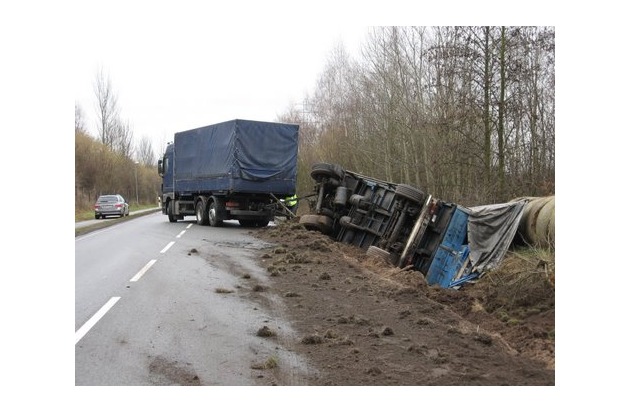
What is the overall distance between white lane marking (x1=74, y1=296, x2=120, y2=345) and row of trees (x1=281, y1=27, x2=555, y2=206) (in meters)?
7.54

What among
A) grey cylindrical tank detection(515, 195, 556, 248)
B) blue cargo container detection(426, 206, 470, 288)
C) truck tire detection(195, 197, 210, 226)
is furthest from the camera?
truck tire detection(195, 197, 210, 226)

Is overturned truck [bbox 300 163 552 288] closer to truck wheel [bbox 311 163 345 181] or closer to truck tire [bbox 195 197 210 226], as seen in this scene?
truck wheel [bbox 311 163 345 181]

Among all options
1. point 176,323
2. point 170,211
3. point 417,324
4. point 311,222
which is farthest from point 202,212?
point 417,324

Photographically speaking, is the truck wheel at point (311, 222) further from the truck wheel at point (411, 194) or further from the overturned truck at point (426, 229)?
the truck wheel at point (411, 194)

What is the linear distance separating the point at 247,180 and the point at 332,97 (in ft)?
48.5

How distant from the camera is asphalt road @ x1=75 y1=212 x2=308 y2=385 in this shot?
17.3ft

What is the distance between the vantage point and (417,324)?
7.16 m

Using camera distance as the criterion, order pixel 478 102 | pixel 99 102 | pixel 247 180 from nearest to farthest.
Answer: pixel 478 102
pixel 247 180
pixel 99 102

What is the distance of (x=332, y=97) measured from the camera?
34188mm

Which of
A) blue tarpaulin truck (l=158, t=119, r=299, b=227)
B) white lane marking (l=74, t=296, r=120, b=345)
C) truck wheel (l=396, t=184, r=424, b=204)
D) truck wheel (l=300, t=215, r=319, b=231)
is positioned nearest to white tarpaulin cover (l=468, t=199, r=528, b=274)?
truck wheel (l=396, t=184, r=424, b=204)

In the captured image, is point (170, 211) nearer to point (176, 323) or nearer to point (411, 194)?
point (411, 194)

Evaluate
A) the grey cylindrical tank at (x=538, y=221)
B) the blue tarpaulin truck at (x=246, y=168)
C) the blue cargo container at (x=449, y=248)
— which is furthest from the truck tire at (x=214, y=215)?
the grey cylindrical tank at (x=538, y=221)
